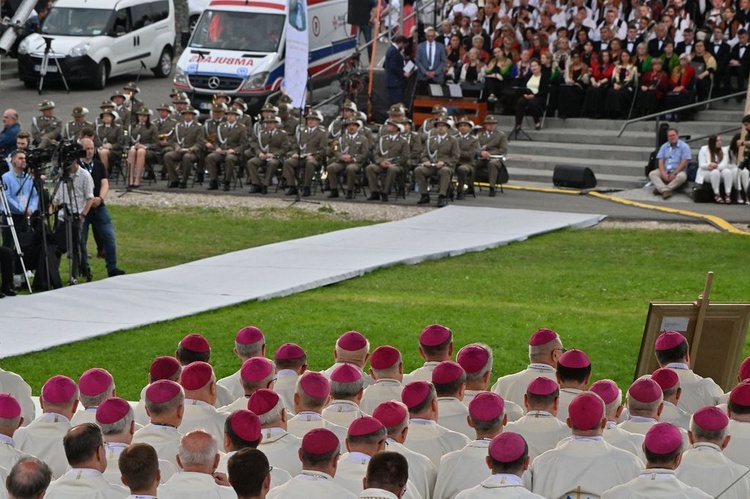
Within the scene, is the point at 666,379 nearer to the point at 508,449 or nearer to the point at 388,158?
the point at 508,449

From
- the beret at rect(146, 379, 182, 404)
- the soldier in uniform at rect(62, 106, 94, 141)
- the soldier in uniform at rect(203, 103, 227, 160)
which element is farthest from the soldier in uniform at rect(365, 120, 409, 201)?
the beret at rect(146, 379, 182, 404)

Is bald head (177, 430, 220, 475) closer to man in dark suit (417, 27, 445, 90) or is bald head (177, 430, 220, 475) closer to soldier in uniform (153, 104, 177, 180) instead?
soldier in uniform (153, 104, 177, 180)

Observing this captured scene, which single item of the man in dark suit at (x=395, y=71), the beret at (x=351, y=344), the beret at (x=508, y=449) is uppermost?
the man in dark suit at (x=395, y=71)

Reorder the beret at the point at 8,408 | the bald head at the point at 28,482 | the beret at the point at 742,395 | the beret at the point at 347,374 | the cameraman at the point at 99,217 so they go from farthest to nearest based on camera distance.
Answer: the cameraman at the point at 99,217
the beret at the point at 347,374
the beret at the point at 742,395
the beret at the point at 8,408
the bald head at the point at 28,482

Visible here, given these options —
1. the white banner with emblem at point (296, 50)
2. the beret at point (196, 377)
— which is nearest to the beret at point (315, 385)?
the beret at point (196, 377)

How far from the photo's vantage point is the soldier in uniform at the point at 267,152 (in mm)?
27547

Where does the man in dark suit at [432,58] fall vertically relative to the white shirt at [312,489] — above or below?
above

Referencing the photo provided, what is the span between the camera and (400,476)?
6.60m

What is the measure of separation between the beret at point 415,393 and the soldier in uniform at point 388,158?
60.6 feet

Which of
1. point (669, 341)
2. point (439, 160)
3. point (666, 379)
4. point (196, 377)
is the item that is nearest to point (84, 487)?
point (196, 377)

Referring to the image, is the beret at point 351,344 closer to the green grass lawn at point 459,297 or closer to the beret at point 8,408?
the beret at point 8,408

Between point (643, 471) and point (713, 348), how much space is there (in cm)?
434

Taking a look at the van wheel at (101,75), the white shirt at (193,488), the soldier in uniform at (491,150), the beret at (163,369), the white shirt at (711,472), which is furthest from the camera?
the van wheel at (101,75)

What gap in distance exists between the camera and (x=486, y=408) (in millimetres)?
7758
